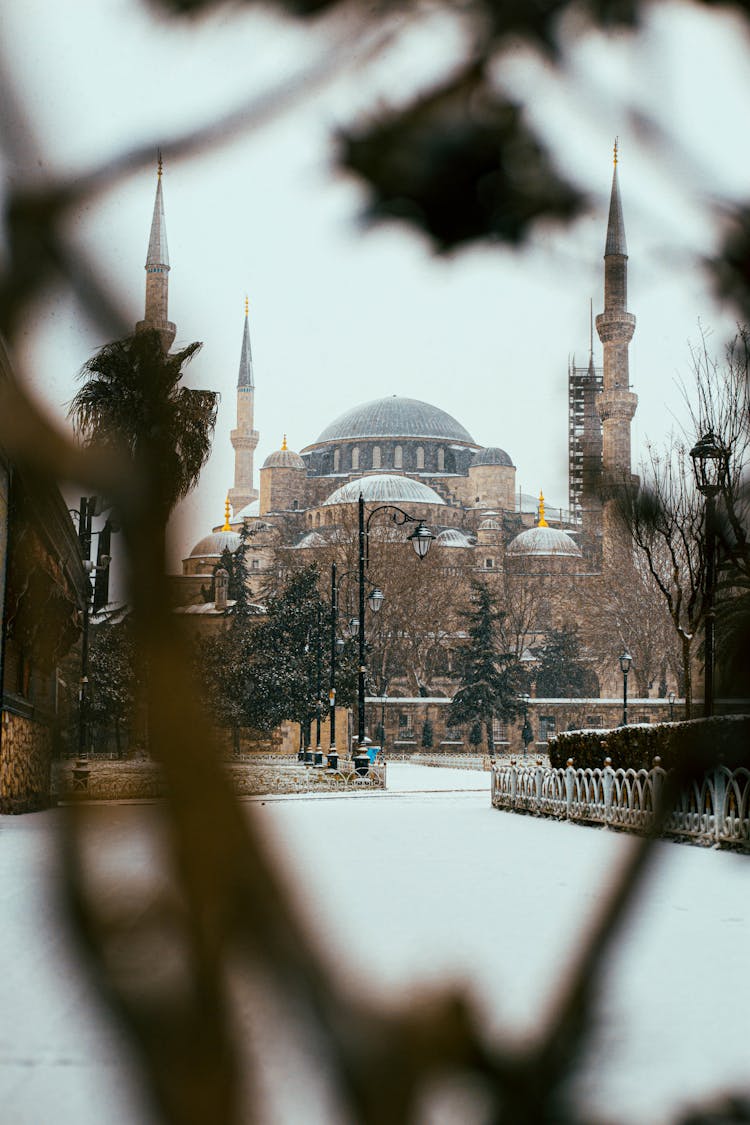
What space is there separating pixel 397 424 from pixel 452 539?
1760cm

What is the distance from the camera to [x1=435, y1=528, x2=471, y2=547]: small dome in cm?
6856

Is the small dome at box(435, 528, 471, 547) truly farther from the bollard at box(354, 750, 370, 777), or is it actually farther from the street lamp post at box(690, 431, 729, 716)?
the street lamp post at box(690, 431, 729, 716)

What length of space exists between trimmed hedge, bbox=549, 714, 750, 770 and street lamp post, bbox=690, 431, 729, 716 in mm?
126

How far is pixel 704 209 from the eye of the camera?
2.71ft

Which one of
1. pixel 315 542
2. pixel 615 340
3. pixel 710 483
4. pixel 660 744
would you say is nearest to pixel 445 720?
pixel 315 542

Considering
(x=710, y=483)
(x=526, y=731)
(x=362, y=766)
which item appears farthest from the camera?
(x=526, y=731)

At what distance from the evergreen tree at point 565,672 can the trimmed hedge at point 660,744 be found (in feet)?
138

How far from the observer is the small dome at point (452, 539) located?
68.6 m

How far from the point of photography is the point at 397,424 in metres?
85.4

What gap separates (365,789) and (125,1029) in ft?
80.6

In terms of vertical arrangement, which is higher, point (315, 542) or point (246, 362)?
point (315, 542)

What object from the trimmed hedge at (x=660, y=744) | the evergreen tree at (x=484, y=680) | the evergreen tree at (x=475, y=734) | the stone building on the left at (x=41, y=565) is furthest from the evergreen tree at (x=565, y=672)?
the stone building on the left at (x=41, y=565)

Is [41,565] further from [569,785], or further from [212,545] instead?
[569,785]

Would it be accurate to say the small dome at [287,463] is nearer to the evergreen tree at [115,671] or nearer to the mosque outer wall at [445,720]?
the mosque outer wall at [445,720]
